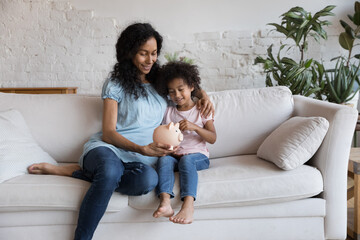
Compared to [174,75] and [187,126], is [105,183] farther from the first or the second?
[174,75]

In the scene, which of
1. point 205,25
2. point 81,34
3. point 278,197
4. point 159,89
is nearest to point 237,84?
point 205,25

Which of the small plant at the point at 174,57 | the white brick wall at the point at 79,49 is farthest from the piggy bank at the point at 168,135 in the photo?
the white brick wall at the point at 79,49

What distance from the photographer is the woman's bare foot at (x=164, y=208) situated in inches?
60.6

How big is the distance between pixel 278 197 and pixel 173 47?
2713mm

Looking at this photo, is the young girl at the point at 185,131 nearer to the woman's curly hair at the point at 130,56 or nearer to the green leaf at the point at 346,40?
the woman's curly hair at the point at 130,56

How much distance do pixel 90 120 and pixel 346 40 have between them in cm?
Result: 267

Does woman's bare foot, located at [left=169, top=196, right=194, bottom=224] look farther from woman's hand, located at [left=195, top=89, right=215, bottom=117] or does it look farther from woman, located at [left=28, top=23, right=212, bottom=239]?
woman's hand, located at [left=195, top=89, right=215, bottom=117]

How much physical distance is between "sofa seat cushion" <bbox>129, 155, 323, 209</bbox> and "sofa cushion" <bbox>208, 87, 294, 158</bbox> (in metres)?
0.39

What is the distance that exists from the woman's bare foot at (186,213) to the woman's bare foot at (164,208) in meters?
0.04

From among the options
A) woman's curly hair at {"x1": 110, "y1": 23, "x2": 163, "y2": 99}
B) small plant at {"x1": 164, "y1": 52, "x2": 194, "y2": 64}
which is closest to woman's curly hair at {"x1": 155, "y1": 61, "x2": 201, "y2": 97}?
woman's curly hair at {"x1": 110, "y1": 23, "x2": 163, "y2": 99}

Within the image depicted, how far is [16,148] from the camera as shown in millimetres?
1909

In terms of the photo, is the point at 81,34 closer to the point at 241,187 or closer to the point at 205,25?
the point at 205,25

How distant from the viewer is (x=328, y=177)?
1.76m

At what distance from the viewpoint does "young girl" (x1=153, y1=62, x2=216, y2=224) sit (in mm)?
1658
